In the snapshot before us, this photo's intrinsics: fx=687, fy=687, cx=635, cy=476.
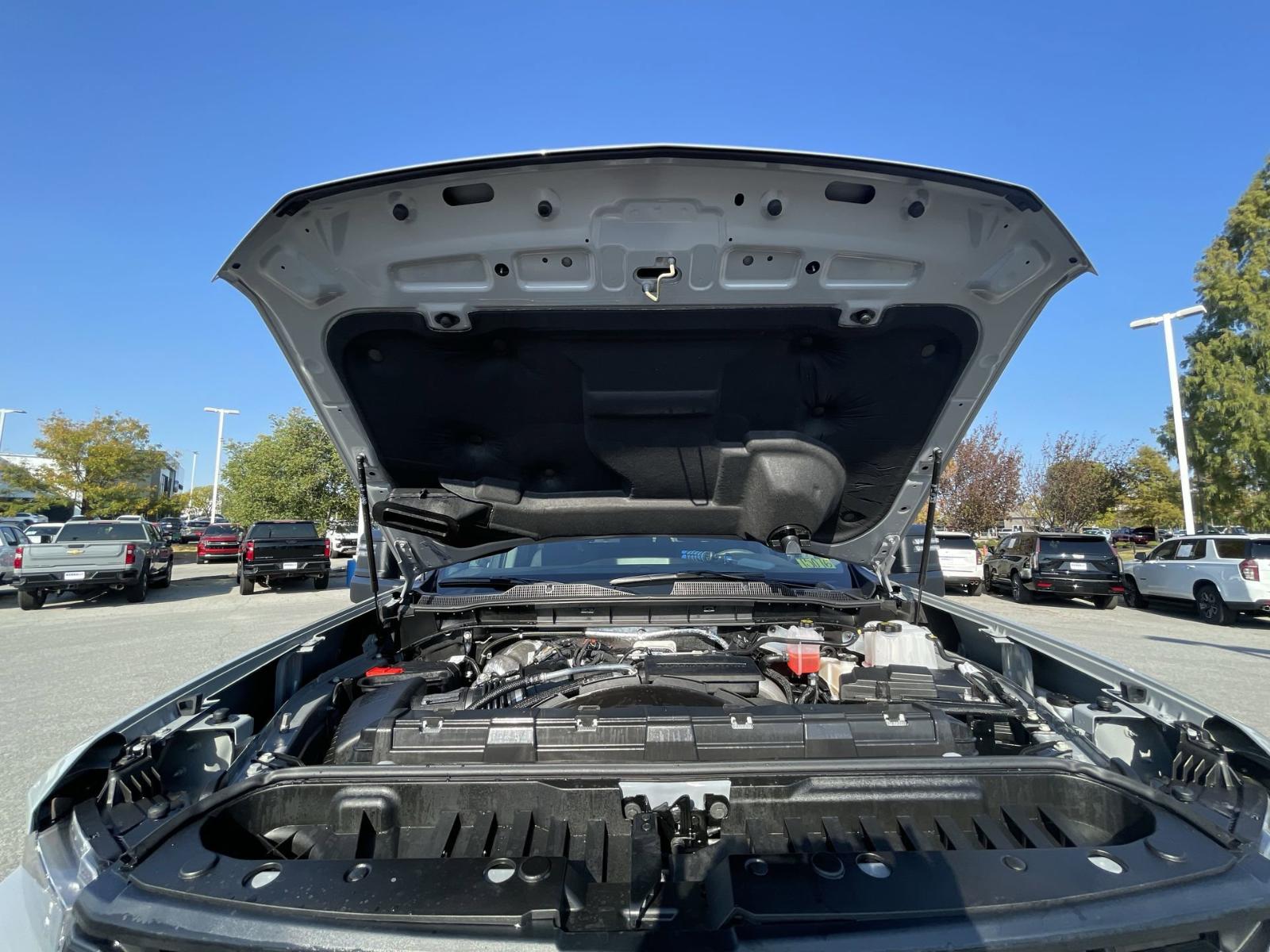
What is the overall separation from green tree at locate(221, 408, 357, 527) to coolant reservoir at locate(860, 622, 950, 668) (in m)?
27.8

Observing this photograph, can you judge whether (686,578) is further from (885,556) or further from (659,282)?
(659,282)

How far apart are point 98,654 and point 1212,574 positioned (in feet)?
56.4

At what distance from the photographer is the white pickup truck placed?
12781 millimetres

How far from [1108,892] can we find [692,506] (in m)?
2.09

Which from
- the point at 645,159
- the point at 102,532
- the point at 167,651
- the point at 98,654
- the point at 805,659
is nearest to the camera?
the point at 645,159

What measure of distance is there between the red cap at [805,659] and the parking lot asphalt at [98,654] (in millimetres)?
3270

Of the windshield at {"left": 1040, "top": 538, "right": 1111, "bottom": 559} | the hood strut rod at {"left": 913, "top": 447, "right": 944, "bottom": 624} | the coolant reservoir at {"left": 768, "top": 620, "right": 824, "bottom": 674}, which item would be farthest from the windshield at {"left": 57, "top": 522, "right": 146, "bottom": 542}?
the windshield at {"left": 1040, "top": 538, "right": 1111, "bottom": 559}

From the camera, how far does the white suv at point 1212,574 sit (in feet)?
37.6

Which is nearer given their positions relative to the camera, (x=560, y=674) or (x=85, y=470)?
(x=560, y=674)

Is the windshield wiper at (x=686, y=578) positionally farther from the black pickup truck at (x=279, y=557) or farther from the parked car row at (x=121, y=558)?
the black pickup truck at (x=279, y=557)

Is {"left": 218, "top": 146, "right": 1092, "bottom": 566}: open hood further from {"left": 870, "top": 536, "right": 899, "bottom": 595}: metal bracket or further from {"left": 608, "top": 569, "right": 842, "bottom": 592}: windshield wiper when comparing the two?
{"left": 608, "top": 569, "right": 842, "bottom": 592}: windshield wiper

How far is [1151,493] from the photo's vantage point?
30500 millimetres

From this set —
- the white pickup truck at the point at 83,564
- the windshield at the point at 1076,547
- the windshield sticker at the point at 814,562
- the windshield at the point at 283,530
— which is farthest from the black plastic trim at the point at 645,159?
the windshield at the point at 283,530

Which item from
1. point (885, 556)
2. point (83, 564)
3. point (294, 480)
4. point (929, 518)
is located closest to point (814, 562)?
point (885, 556)
